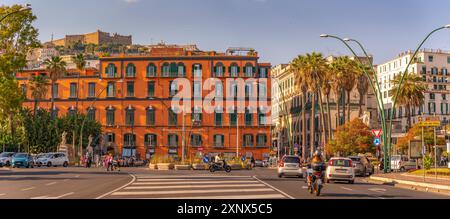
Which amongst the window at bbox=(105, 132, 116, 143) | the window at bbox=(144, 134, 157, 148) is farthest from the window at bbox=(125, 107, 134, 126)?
the window at bbox=(144, 134, 157, 148)

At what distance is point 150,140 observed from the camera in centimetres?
9769

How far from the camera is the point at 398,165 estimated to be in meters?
59.0

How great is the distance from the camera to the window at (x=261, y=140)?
97438 mm

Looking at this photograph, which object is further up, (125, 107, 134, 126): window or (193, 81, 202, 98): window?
(193, 81, 202, 98): window

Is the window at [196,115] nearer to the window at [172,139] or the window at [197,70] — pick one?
the window at [172,139]

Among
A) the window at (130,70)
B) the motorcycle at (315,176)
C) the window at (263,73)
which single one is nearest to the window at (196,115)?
the window at (263,73)

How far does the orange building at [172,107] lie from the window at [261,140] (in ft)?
0.52

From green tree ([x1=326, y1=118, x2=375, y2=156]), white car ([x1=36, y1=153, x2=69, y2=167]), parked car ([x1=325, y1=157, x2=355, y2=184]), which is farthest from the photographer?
green tree ([x1=326, y1=118, x2=375, y2=156])

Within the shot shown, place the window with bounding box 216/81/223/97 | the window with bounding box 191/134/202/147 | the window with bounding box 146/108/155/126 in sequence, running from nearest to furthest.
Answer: the window with bounding box 216/81/223/97 < the window with bounding box 191/134/202/147 < the window with bounding box 146/108/155/126

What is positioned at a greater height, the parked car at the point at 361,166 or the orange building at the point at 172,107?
the orange building at the point at 172,107

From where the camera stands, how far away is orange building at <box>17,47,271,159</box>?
9706 centimetres

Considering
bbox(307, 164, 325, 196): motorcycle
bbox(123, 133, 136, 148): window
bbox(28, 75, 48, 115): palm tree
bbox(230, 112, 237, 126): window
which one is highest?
bbox(28, 75, 48, 115): palm tree

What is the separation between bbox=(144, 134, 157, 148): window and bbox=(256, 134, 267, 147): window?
639 inches

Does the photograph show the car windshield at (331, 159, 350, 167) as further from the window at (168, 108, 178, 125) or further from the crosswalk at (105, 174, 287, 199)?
the window at (168, 108, 178, 125)
